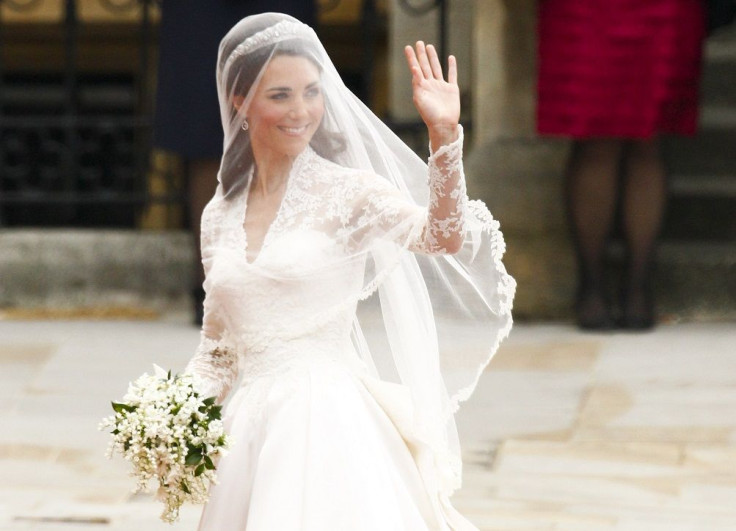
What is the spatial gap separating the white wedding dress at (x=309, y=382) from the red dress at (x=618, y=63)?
3251mm

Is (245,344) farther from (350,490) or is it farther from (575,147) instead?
(575,147)

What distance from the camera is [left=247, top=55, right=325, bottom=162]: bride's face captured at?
3842 millimetres

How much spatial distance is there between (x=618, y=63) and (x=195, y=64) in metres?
1.77

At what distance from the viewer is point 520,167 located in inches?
297

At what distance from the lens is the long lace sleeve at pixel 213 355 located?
3926 millimetres

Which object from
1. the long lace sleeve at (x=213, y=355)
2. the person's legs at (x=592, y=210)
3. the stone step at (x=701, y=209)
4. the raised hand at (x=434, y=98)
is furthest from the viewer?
the stone step at (x=701, y=209)

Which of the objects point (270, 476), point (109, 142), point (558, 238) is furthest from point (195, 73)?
point (270, 476)

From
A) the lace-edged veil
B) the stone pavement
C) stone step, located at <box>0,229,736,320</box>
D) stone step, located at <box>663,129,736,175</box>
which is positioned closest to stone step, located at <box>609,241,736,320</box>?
the stone pavement

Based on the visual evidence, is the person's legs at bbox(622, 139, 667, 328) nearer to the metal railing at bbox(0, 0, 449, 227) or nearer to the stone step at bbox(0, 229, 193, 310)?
the metal railing at bbox(0, 0, 449, 227)

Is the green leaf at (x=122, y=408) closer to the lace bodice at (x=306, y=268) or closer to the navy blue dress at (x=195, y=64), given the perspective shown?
the lace bodice at (x=306, y=268)

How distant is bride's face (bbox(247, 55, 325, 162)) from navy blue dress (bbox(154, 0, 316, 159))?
3.27 metres

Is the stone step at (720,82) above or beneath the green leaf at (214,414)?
above

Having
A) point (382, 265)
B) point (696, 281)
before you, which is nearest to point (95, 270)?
point (696, 281)

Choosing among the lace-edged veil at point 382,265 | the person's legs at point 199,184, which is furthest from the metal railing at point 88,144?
the lace-edged veil at point 382,265
